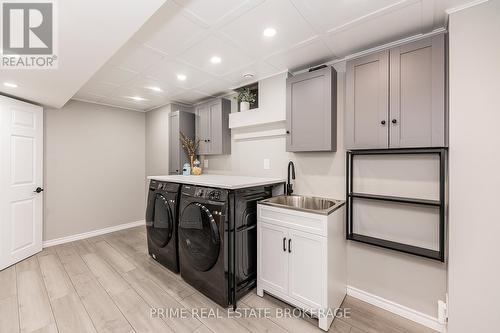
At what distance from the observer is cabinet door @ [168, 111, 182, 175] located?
368cm

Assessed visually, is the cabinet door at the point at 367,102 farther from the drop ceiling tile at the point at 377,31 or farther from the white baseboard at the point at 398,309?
the white baseboard at the point at 398,309

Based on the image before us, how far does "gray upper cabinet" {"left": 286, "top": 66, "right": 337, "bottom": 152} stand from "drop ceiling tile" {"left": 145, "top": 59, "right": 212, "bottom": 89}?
1.15 meters

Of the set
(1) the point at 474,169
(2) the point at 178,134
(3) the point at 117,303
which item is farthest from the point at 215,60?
(3) the point at 117,303

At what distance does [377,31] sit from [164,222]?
9.56ft

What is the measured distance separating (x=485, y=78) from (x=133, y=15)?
236cm

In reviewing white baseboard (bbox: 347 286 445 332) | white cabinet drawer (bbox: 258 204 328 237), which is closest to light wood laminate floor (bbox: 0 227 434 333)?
white baseboard (bbox: 347 286 445 332)

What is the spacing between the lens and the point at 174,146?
12.3 ft

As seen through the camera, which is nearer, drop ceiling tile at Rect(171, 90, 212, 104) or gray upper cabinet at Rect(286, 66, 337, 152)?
gray upper cabinet at Rect(286, 66, 337, 152)

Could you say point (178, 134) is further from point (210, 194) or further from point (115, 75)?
point (210, 194)

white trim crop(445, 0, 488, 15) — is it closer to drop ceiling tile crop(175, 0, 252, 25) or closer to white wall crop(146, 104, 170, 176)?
drop ceiling tile crop(175, 0, 252, 25)

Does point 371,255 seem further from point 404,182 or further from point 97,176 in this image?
point 97,176

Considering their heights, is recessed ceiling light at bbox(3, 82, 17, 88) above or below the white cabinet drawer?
above

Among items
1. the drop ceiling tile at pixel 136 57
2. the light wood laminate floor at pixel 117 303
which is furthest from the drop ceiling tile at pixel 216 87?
the light wood laminate floor at pixel 117 303

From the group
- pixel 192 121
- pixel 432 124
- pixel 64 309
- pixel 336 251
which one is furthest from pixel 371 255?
pixel 192 121
